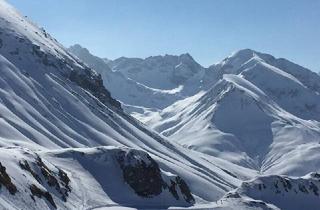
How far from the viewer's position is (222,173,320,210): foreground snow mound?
165500 millimetres

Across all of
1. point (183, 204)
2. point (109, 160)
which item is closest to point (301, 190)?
point (183, 204)

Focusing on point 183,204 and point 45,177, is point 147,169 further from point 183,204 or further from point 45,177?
point 45,177

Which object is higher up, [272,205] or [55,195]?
[272,205]

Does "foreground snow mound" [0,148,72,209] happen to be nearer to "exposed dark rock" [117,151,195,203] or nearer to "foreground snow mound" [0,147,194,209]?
"foreground snow mound" [0,147,194,209]

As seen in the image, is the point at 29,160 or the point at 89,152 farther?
the point at 89,152

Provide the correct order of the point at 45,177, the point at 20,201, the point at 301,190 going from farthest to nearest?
the point at 301,190
the point at 45,177
the point at 20,201

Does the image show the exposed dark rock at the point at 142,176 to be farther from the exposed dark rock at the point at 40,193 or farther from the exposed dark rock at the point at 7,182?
the exposed dark rock at the point at 7,182

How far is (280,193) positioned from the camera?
17025cm

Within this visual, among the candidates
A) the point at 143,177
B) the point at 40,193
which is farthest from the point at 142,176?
the point at 40,193

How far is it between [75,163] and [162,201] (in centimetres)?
2066

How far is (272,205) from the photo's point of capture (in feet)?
531

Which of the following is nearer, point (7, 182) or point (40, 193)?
point (7, 182)

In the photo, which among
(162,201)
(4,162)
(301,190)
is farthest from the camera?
(301,190)

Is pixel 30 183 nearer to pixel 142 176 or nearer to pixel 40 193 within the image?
pixel 40 193
